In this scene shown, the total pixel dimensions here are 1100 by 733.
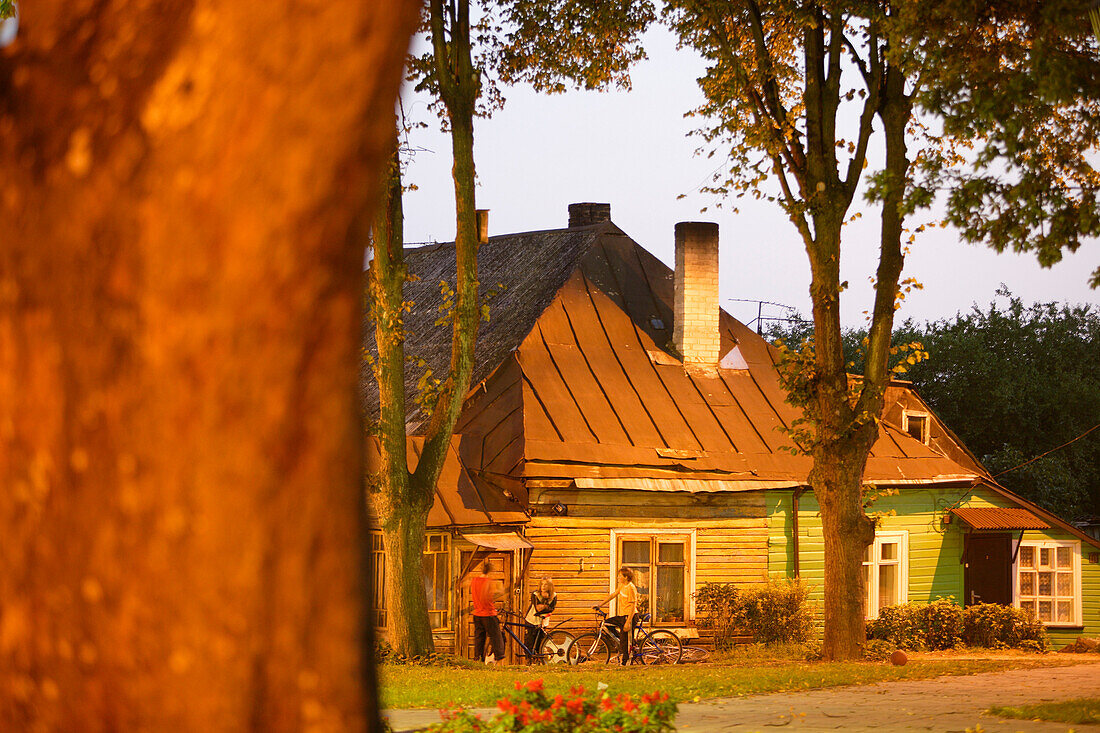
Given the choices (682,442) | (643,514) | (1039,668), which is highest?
(682,442)

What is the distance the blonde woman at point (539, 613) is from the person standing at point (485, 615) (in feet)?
2.94

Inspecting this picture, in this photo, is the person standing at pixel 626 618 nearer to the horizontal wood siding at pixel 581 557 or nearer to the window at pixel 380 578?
the horizontal wood siding at pixel 581 557

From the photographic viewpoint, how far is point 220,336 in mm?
2203

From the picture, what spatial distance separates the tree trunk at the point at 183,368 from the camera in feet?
7.13

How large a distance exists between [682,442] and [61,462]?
20.9m

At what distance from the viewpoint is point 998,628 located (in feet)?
77.7

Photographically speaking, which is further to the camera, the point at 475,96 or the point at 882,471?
the point at 882,471

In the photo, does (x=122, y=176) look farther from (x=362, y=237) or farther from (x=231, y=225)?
(x=362, y=237)

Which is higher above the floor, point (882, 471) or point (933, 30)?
point (933, 30)

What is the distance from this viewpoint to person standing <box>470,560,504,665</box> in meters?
18.2

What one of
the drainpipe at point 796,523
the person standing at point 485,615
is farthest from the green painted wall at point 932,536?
the person standing at point 485,615

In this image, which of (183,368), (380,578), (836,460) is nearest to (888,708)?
(836,460)

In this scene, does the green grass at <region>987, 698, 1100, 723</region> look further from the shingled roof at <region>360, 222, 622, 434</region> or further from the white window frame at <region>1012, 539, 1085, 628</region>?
the white window frame at <region>1012, 539, 1085, 628</region>

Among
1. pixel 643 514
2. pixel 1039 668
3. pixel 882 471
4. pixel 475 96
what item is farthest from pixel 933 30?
pixel 882 471
